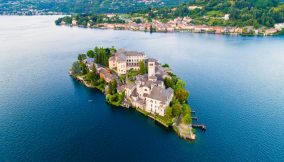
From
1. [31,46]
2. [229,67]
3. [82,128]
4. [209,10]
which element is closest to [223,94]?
[229,67]

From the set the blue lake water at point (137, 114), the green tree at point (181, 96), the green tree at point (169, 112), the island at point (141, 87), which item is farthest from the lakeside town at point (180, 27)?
the green tree at point (169, 112)

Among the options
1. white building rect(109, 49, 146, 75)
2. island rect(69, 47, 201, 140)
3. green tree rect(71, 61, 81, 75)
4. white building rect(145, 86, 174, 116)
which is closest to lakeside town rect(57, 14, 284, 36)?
island rect(69, 47, 201, 140)

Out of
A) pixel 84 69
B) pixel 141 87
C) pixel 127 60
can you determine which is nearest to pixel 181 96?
pixel 141 87

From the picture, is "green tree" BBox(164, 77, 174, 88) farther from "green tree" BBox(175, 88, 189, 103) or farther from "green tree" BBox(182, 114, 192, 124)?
"green tree" BBox(182, 114, 192, 124)

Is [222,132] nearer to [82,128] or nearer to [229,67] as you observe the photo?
[82,128]

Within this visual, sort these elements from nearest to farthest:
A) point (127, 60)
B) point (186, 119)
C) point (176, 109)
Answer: point (186, 119), point (176, 109), point (127, 60)

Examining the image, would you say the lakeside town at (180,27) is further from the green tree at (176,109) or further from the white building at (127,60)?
the green tree at (176,109)

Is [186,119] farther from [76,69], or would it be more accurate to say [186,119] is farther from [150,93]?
[76,69]
